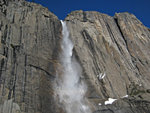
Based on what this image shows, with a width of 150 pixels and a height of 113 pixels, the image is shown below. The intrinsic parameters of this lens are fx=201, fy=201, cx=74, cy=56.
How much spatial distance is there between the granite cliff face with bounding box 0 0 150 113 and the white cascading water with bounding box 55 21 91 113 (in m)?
0.87

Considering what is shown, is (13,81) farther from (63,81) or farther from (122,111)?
(122,111)

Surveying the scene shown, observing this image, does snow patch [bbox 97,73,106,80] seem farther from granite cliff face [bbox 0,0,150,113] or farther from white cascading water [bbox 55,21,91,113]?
white cascading water [bbox 55,21,91,113]

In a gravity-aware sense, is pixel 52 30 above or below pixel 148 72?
above

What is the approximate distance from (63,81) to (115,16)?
90.0ft

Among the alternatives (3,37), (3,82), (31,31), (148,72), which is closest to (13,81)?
(3,82)

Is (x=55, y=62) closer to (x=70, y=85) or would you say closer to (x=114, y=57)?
(x=70, y=85)

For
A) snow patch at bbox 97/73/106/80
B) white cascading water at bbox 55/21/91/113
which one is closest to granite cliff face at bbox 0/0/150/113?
snow patch at bbox 97/73/106/80

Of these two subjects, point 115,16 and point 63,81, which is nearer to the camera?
point 63,81

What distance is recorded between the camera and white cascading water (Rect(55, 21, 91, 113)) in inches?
997

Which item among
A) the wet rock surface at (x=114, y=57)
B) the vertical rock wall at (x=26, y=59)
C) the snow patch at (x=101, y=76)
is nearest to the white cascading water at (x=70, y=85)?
the wet rock surface at (x=114, y=57)

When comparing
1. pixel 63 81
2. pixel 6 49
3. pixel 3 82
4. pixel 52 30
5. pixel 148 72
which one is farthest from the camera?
pixel 148 72

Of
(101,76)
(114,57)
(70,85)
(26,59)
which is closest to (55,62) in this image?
(70,85)

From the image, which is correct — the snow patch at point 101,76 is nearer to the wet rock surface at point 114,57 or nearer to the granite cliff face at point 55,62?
the wet rock surface at point 114,57

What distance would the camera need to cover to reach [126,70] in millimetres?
34688
